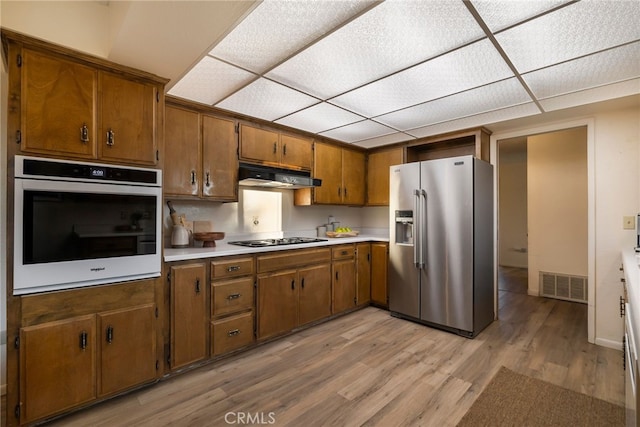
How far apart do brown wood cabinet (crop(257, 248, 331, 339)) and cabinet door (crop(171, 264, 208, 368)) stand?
0.52 meters

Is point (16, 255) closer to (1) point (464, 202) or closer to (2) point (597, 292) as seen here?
(1) point (464, 202)

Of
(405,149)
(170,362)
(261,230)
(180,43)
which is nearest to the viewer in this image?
(180,43)

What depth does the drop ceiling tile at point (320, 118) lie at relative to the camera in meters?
2.75

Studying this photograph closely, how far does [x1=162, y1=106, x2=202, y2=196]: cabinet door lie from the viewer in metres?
2.48

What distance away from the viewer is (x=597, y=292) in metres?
2.78

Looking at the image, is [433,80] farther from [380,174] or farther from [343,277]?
[343,277]

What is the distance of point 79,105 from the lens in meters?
1.76

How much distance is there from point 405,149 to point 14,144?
376 centimetres

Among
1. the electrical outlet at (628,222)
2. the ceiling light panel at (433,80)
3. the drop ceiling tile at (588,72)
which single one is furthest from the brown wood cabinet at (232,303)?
the electrical outlet at (628,222)

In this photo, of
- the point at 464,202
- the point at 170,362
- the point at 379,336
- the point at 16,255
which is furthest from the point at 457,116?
the point at 16,255

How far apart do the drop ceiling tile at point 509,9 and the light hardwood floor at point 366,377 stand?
2261mm

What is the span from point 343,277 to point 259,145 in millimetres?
1817

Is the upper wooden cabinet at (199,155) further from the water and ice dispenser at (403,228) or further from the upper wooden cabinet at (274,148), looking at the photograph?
the water and ice dispenser at (403,228)

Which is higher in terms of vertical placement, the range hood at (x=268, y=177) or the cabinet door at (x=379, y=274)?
the range hood at (x=268, y=177)
